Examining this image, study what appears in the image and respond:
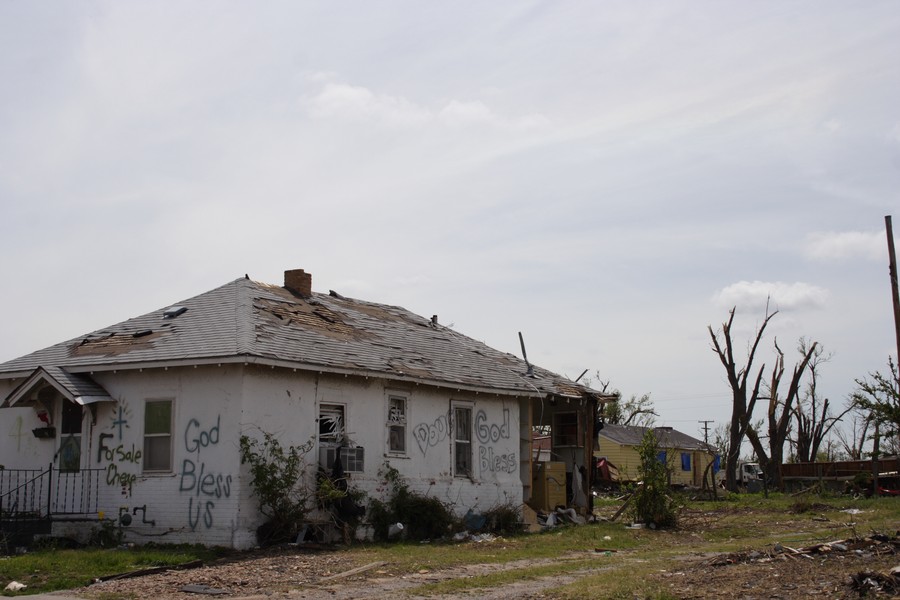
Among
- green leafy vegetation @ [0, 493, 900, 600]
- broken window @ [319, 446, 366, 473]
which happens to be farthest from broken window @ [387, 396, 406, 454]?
green leafy vegetation @ [0, 493, 900, 600]

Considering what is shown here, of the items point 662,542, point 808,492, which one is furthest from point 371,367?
point 808,492

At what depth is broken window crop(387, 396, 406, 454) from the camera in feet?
62.6

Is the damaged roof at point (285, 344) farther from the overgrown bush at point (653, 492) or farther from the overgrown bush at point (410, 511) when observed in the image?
the overgrown bush at point (653, 492)

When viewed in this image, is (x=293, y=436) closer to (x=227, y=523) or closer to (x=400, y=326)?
(x=227, y=523)

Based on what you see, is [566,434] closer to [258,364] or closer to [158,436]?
[258,364]

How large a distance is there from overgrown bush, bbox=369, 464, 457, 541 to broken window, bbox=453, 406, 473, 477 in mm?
1783

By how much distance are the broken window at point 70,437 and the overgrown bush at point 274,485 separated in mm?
3728

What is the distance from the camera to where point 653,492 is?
67.8 ft

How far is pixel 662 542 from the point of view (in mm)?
17906

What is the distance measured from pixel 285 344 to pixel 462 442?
533 centimetres

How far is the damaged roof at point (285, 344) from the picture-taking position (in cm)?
1677

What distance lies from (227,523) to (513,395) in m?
8.15

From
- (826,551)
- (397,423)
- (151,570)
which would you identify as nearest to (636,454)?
(397,423)

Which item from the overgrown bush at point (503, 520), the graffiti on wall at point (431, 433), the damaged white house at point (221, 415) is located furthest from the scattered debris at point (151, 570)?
the overgrown bush at point (503, 520)
